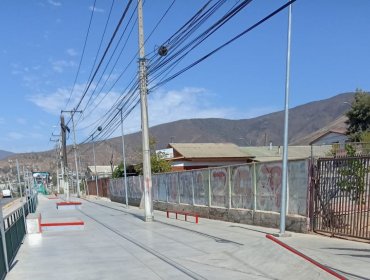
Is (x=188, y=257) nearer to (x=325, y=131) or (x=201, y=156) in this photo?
(x=201, y=156)

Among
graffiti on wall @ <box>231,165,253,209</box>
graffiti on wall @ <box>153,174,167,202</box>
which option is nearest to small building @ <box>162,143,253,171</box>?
graffiti on wall @ <box>153,174,167,202</box>

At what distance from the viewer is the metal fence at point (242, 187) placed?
15.6 metres

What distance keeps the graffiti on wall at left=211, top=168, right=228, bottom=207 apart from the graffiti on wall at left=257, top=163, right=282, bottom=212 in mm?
3281

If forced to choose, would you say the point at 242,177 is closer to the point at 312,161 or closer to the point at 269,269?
the point at 312,161

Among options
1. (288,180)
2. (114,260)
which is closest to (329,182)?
(288,180)

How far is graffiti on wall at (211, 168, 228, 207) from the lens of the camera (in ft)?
71.6

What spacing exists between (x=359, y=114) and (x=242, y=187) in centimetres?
4604

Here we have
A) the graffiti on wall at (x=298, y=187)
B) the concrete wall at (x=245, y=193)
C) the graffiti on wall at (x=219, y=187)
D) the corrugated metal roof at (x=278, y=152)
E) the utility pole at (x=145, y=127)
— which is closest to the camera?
the graffiti on wall at (x=298, y=187)

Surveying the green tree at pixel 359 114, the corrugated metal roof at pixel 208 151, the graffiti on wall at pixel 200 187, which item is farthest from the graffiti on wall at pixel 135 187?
the green tree at pixel 359 114

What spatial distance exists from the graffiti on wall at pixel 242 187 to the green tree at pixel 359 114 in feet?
140

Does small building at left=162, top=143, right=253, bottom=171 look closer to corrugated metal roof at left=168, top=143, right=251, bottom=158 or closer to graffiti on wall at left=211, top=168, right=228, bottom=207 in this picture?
corrugated metal roof at left=168, top=143, right=251, bottom=158

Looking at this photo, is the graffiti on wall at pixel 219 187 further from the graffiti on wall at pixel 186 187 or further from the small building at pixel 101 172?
the small building at pixel 101 172

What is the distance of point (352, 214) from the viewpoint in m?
13.5

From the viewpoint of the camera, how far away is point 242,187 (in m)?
19.9
